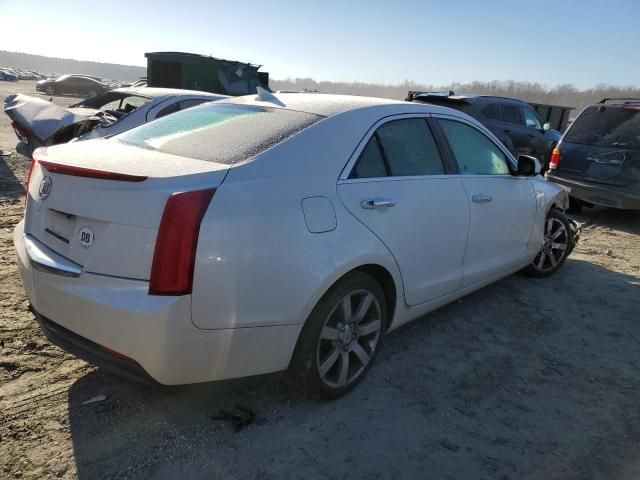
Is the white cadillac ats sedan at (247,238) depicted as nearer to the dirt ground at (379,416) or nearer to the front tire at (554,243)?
the dirt ground at (379,416)

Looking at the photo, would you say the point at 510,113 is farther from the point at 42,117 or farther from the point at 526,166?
the point at 42,117

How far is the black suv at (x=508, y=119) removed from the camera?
11.8 meters

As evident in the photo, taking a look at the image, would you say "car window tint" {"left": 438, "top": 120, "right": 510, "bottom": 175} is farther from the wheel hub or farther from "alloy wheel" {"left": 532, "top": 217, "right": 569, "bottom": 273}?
the wheel hub

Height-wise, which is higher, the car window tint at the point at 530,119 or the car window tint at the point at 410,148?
the car window tint at the point at 530,119

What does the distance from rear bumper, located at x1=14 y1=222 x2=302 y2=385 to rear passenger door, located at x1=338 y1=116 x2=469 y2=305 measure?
2.65 feet

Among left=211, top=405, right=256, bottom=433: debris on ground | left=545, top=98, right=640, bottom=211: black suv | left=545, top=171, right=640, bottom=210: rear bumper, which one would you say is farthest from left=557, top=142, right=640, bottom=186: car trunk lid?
left=211, top=405, right=256, bottom=433: debris on ground

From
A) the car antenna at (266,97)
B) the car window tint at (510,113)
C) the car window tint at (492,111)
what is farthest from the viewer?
the car window tint at (510,113)

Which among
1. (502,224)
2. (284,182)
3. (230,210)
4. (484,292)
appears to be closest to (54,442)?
(230,210)

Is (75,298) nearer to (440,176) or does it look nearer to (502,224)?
(440,176)

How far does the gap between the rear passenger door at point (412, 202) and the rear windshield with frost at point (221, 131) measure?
1.45 feet

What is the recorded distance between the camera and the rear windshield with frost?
2.63 m

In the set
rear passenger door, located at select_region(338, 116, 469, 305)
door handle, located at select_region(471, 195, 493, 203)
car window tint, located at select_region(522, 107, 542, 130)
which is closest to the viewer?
rear passenger door, located at select_region(338, 116, 469, 305)

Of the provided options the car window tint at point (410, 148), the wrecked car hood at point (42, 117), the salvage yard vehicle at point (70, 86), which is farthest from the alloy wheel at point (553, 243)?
the salvage yard vehicle at point (70, 86)

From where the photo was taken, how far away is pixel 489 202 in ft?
12.7
